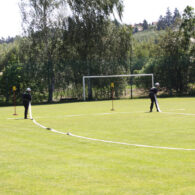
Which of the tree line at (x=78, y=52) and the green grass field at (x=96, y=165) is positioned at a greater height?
the tree line at (x=78, y=52)

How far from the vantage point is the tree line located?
4319 cm

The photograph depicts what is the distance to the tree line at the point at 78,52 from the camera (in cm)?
4319

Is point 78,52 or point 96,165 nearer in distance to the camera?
point 96,165

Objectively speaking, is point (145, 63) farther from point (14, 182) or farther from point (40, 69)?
point (14, 182)

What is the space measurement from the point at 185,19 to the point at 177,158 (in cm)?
4211

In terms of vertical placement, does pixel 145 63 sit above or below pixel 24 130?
above

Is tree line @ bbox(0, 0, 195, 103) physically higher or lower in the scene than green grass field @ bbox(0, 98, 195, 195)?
higher

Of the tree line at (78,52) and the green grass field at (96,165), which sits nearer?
the green grass field at (96,165)

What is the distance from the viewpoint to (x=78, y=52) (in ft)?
149

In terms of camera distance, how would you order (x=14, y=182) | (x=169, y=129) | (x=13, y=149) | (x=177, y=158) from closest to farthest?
(x=14, y=182) → (x=177, y=158) → (x=13, y=149) → (x=169, y=129)

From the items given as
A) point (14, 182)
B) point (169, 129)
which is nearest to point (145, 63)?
point (169, 129)

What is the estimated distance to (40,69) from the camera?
42844mm

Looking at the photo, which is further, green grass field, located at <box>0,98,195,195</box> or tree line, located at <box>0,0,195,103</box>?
tree line, located at <box>0,0,195,103</box>

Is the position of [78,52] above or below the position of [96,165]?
above
